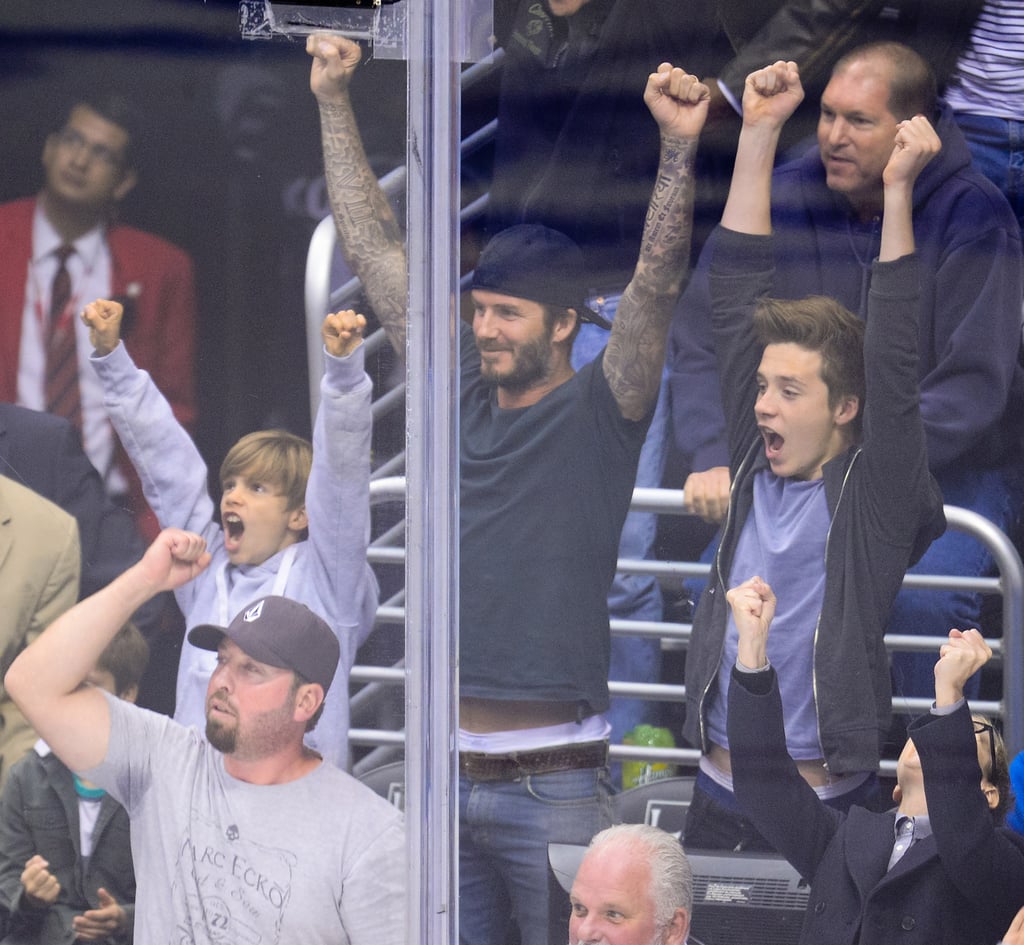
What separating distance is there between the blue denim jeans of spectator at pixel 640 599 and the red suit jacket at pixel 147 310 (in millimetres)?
655

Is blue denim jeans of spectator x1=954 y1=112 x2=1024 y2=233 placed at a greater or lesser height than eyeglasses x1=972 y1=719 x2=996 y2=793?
greater

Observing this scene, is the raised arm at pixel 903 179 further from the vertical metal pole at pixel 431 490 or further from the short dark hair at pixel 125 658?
the short dark hair at pixel 125 658

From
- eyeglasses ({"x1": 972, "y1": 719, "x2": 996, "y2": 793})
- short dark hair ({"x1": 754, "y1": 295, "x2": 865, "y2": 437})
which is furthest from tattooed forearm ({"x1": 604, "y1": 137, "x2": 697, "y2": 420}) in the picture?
eyeglasses ({"x1": 972, "y1": 719, "x2": 996, "y2": 793})

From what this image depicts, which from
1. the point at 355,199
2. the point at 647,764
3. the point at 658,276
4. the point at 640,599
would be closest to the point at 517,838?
the point at 647,764

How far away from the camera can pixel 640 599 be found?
199 cm

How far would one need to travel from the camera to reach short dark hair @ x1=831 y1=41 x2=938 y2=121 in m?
1.98

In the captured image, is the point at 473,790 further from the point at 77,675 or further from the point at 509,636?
the point at 77,675

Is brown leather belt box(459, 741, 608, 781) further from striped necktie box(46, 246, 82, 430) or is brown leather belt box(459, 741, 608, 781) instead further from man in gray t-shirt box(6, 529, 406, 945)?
striped necktie box(46, 246, 82, 430)

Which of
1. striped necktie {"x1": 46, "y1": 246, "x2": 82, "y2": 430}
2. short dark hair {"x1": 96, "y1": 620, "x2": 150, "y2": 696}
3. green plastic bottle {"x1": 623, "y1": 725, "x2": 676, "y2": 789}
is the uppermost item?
striped necktie {"x1": 46, "y1": 246, "x2": 82, "y2": 430}

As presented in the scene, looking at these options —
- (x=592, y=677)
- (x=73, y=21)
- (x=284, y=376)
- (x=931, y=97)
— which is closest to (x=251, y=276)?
(x=284, y=376)

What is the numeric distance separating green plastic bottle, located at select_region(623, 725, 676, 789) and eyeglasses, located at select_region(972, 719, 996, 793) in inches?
18.0

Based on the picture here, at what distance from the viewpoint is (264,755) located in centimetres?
200

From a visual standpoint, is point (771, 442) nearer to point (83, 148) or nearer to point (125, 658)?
point (125, 658)

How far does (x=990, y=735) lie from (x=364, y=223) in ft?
4.01
